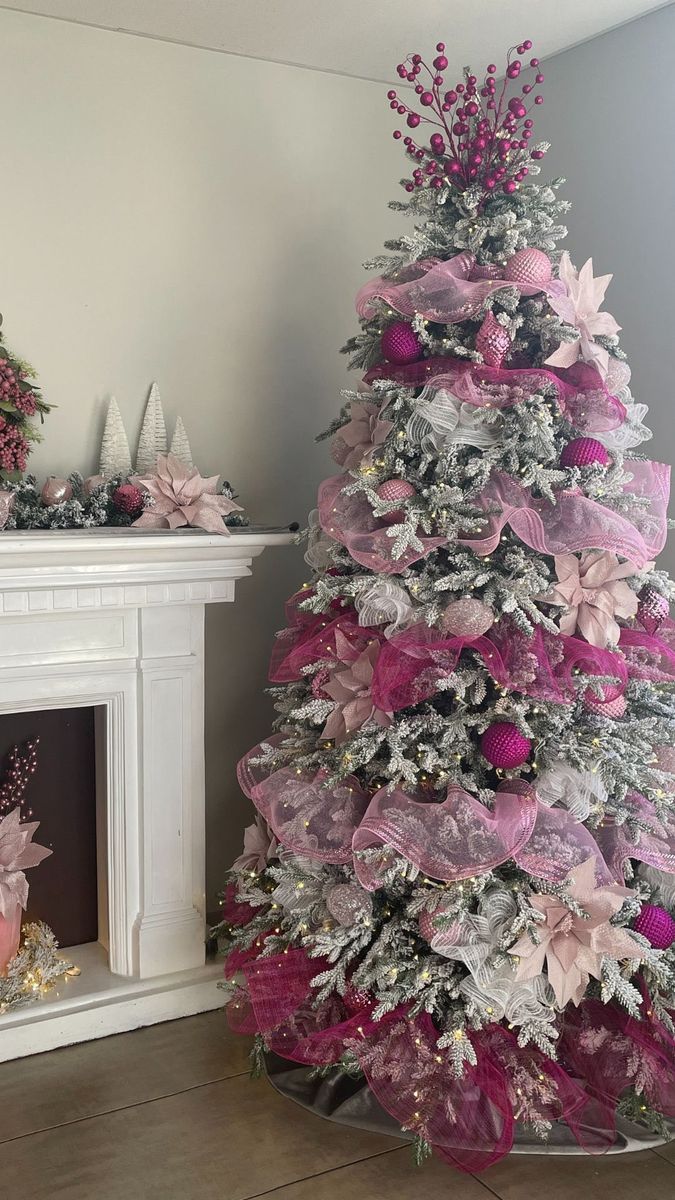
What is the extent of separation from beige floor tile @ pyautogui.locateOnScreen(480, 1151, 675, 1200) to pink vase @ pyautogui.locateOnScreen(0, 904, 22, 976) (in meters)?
1.21

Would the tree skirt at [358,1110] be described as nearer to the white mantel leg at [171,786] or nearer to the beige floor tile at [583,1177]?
the beige floor tile at [583,1177]

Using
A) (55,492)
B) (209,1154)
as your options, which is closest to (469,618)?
(55,492)

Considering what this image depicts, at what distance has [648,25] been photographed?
259cm

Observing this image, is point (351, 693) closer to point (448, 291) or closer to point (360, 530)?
point (360, 530)

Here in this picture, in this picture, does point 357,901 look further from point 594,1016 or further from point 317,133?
point 317,133

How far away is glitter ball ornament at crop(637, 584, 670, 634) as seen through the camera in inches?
84.6

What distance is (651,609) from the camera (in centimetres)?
215

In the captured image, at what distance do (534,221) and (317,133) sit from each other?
1.04 metres

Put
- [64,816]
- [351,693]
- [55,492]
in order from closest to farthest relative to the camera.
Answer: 1. [351,693]
2. [55,492]
3. [64,816]

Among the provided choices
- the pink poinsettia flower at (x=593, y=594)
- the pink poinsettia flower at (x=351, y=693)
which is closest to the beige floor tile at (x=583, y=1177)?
the pink poinsettia flower at (x=351, y=693)

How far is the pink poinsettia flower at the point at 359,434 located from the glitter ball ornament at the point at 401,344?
0.41 feet

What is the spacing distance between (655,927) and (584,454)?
3.11 feet

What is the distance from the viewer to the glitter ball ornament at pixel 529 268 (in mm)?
2096

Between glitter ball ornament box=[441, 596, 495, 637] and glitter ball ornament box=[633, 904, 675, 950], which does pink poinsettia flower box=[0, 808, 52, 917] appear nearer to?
glitter ball ornament box=[441, 596, 495, 637]
